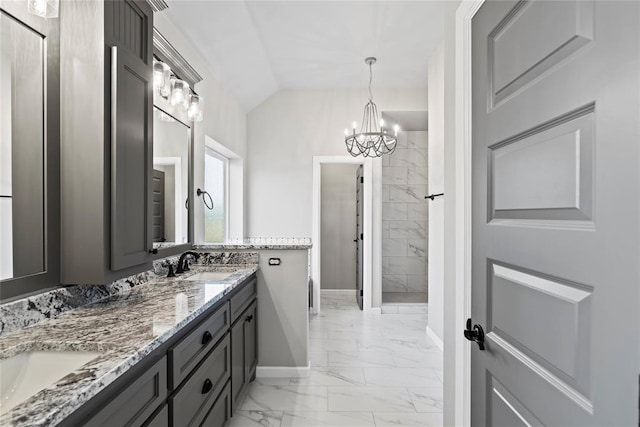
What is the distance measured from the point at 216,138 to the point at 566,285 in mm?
3315

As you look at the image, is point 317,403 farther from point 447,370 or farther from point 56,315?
point 56,315

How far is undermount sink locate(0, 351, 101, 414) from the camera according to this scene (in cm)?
89

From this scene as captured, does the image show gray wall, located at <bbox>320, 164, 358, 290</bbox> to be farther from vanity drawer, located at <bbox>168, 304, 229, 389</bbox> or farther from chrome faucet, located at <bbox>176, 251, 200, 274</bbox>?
vanity drawer, located at <bbox>168, 304, 229, 389</bbox>

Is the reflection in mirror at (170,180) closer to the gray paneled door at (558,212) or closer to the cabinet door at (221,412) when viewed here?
the cabinet door at (221,412)

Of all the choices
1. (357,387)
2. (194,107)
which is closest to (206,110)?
(194,107)

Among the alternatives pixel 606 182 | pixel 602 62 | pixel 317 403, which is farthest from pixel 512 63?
pixel 317 403

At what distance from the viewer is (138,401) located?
101 cm

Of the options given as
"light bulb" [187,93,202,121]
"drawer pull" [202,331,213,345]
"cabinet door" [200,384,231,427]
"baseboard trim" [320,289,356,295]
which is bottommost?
"baseboard trim" [320,289,356,295]

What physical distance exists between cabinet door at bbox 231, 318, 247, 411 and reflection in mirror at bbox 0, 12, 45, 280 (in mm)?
1099

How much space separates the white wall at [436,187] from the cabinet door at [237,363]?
209 centimetres

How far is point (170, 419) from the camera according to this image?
1214mm

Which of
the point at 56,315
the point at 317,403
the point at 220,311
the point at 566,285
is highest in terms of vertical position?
the point at 566,285

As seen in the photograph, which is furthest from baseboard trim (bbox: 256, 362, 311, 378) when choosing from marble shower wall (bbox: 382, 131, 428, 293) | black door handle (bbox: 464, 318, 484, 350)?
marble shower wall (bbox: 382, 131, 428, 293)

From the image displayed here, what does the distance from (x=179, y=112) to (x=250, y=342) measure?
1820mm
